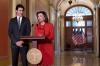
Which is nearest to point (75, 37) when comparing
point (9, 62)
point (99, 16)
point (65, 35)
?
point (65, 35)

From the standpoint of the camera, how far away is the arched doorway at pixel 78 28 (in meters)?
34.9

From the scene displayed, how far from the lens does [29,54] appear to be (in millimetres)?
4660

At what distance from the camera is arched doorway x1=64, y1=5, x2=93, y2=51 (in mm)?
34875

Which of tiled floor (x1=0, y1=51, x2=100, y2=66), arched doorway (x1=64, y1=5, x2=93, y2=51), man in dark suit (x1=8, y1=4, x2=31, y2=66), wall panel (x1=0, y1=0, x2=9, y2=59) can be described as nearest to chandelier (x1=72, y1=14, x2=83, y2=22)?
arched doorway (x1=64, y1=5, x2=93, y2=51)

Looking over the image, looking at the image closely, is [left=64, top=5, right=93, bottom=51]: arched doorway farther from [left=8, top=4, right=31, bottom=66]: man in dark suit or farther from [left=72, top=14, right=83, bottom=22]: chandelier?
[left=8, top=4, right=31, bottom=66]: man in dark suit

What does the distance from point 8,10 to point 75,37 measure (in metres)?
26.2

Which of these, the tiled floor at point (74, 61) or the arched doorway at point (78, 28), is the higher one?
the arched doorway at point (78, 28)

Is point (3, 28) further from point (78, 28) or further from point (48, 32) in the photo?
point (78, 28)

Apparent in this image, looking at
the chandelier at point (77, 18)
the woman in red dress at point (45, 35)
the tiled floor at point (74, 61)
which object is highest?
the chandelier at point (77, 18)

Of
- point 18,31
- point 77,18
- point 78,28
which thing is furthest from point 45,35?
point 78,28

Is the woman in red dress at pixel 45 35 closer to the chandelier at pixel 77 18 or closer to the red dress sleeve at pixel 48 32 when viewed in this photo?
the red dress sleeve at pixel 48 32

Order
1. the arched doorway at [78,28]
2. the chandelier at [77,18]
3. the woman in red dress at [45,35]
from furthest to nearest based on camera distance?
the arched doorway at [78,28] → the chandelier at [77,18] → the woman in red dress at [45,35]

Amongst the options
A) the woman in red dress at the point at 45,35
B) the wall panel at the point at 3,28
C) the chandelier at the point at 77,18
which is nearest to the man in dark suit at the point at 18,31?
the woman in red dress at the point at 45,35

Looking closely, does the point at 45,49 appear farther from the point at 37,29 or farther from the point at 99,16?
the point at 99,16
